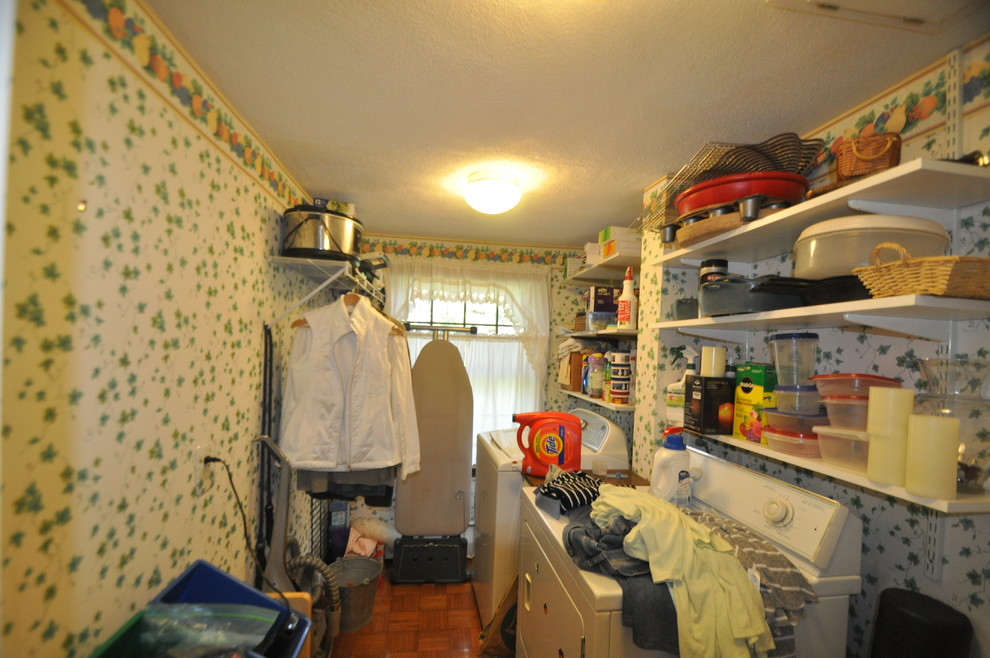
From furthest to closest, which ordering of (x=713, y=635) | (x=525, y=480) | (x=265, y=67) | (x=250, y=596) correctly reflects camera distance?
(x=525, y=480), (x=265, y=67), (x=250, y=596), (x=713, y=635)

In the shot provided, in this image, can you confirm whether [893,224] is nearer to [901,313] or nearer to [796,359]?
[901,313]

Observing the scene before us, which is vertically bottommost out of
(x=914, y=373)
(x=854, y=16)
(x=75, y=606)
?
(x=75, y=606)

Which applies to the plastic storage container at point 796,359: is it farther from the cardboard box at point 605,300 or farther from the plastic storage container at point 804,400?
the cardboard box at point 605,300

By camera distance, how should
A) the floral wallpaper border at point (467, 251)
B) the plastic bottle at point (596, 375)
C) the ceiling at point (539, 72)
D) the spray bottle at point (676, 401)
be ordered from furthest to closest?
the floral wallpaper border at point (467, 251), the plastic bottle at point (596, 375), the spray bottle at point (676, 401), the ceiling at point (539, 72)

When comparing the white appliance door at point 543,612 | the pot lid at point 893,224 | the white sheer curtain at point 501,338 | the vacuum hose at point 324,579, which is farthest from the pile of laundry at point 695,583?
the white sheer curtain at point 501,338

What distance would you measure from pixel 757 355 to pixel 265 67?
1944mm

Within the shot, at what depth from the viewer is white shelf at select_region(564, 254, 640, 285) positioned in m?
2.31

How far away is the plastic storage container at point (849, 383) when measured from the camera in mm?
1048

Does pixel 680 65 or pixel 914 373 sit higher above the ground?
pixel 680 65

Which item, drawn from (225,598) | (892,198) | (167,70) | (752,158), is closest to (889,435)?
(892,198)

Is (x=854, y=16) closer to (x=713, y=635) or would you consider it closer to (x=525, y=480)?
(x=713, y=635)

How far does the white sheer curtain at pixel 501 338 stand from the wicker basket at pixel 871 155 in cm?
228

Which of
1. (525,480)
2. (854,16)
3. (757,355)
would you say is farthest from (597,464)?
(854,16)

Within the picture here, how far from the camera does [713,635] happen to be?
3.14ft
